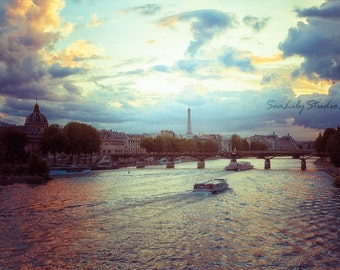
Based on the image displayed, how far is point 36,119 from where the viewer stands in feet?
519

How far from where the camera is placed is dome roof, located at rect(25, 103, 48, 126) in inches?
6201

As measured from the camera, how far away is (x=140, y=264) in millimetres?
24328

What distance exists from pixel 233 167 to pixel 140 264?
8261 centimetres

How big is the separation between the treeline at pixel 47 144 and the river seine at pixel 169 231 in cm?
2907

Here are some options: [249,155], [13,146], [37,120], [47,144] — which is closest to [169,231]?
[13,146]

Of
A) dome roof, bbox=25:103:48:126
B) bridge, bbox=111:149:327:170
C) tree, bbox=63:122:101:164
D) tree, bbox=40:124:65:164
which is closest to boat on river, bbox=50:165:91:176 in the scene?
tree, bbox=40:124:65:164

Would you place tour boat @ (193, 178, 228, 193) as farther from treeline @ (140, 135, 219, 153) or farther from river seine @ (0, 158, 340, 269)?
treeline @ (140, 135, 219, 153)

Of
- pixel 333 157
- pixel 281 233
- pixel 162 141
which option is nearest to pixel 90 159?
pixel 162 141

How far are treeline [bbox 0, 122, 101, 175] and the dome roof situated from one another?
157 ft

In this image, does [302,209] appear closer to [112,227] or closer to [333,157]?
[112,227]

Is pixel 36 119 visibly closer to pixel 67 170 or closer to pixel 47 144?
pixel 47 144

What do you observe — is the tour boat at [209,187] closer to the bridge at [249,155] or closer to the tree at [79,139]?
the bridge at [249,155]

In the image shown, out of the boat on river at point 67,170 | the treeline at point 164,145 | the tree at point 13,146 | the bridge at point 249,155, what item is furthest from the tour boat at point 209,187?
the treeline at point 164,145

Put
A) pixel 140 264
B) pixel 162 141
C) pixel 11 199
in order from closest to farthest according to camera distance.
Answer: pixel 140 264 → pixel 11 199 → pixel 162 141
